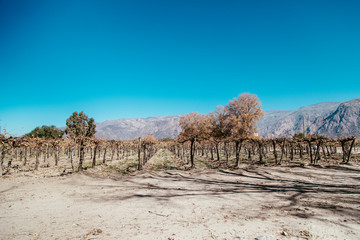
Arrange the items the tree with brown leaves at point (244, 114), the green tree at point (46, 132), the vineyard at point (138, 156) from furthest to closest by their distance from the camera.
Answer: the green tree at point (46, 132)
the tree with brown leaves at point (244, 114)
the vineyard at point (138, 156)

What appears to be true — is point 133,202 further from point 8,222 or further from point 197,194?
point 8,222

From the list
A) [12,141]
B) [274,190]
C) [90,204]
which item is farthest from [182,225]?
[12,141]

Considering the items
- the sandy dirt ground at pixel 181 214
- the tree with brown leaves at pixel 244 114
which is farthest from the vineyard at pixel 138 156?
the sandy dirt ground at pixel 181 214

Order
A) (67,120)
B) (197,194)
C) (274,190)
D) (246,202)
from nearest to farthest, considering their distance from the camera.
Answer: (246,202) < (197,194) < (274,190) < (67,120)

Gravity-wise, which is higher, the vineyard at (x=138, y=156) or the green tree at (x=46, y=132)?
the green tree at (x=46, y=132)

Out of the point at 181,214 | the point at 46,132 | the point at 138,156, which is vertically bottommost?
the point at 181,214

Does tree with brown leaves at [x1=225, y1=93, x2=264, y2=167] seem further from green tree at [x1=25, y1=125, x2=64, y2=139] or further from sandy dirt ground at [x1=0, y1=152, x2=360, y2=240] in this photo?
green tree at [x1=25, y1=125, x2=64, y2=139]

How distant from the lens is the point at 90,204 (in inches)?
341

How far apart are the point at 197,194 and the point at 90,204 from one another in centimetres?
567

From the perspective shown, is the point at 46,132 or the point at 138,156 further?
the point at 46,132

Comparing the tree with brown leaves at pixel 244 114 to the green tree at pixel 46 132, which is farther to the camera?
the green tree at pixel 46 132

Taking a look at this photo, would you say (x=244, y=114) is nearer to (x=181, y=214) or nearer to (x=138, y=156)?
(x=138, y=156)

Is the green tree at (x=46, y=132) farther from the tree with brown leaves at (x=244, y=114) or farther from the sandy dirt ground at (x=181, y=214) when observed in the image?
the sandy dirt ground at (x=181, y=214)

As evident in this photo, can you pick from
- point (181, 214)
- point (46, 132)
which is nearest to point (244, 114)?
point (181, 214)
